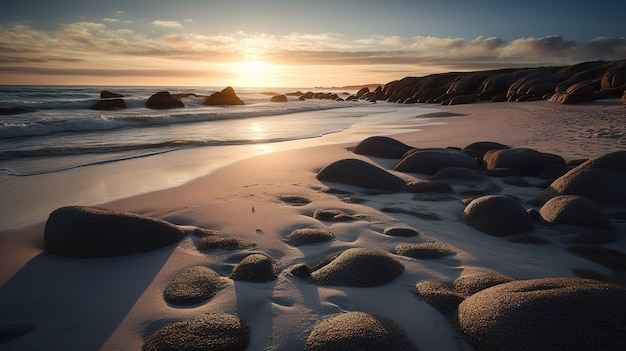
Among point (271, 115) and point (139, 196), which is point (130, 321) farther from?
point (271, 115)

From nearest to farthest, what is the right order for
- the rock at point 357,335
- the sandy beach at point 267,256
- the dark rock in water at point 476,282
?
the rock at point 357,335, the sandy beach at point 267,256, the dark rock in water at point 476,282

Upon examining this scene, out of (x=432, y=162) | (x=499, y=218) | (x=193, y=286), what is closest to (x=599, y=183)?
(x=499, y=218)

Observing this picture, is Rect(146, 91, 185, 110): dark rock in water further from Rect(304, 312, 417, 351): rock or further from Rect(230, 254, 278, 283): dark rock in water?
Rect(304, 312, 417, 351): rock

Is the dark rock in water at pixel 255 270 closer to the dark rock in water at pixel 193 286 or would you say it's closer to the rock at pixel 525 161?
the dark rock in water at pixel 193 286

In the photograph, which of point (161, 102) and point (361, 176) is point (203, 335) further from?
point (161, 102)

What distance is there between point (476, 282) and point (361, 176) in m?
2.96

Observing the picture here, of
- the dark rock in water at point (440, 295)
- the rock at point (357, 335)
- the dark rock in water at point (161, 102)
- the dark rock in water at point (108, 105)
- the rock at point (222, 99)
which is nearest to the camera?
the rock at point (357, 335)

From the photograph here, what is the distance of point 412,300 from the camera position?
7.77 feet

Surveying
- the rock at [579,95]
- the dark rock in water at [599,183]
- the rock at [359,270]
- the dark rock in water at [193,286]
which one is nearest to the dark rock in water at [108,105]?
the dark rock in water at [193,286]

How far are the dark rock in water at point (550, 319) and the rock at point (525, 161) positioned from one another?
4220 millimetres

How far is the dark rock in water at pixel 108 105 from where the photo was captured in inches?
856

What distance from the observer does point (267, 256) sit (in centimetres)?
300

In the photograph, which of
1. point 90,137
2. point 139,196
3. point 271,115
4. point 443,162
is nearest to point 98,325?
point 139,196

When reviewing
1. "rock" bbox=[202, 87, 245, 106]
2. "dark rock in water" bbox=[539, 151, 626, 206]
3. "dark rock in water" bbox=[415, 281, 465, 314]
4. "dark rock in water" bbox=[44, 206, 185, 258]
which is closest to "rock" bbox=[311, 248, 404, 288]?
"dark rock in water" bbox=[415, 281, 465, 314]
